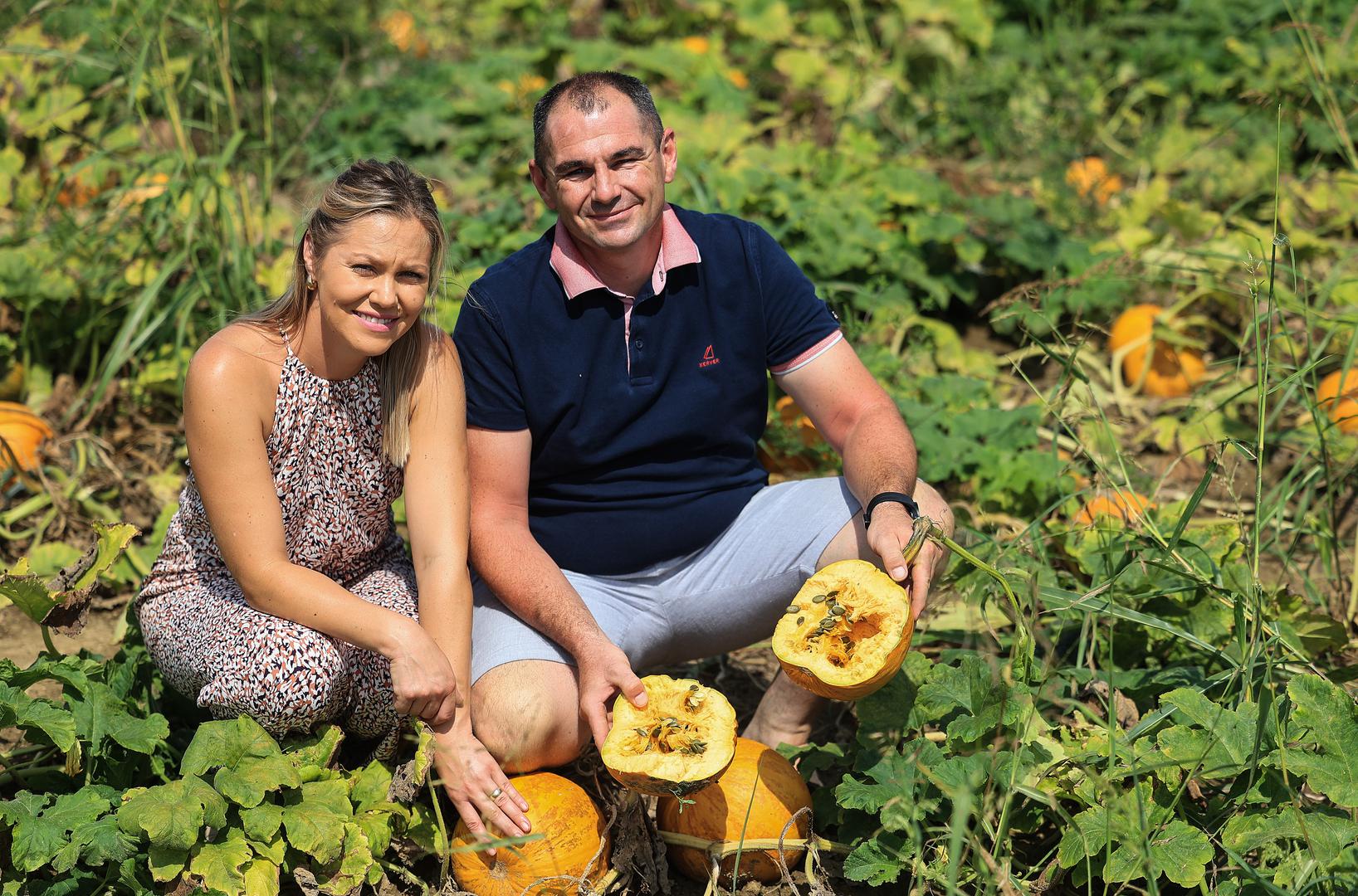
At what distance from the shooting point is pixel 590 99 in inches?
107

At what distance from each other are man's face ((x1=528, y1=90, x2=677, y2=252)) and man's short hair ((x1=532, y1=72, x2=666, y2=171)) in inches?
0.5

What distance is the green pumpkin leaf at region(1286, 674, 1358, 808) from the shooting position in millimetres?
2082

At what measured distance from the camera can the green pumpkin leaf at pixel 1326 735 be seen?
6.83 ft

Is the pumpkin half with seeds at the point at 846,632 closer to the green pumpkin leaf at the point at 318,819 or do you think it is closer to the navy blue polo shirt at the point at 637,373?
A: the navy blue polo shirt at the point at 637,373

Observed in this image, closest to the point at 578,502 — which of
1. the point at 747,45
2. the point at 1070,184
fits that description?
the point at 1070,184

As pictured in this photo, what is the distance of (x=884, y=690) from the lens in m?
2.54

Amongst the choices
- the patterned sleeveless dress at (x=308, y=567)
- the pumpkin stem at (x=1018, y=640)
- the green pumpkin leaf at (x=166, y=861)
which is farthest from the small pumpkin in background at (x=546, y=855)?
the pumpkin stem at (x=1018, y=640)

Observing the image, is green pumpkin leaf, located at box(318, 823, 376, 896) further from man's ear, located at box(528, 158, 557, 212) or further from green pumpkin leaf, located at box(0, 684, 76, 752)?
man's ear, located at box(528, 158, 557, 212)

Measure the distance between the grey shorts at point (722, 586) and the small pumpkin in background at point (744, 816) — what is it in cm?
43

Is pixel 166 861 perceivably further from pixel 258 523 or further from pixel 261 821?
pixel 258 523

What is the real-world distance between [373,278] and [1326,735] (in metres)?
1.99

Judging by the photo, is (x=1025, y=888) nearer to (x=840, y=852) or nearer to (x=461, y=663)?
(x=840, y=852)

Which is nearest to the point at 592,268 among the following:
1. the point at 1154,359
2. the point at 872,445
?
the point at 872,445

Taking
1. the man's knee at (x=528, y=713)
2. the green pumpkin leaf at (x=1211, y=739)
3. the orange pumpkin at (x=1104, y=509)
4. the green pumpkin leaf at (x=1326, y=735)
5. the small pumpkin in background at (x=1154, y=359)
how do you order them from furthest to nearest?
the small pumpkin in background at (x=1154, y=359) → the orange pumpkin at (x=1104, y=509) → the man's knee at (x=528, y=713) → the green pumpkin leaf at (x=1211, y=739) → the green pumpkin leaf at (x=1326, y=735)
